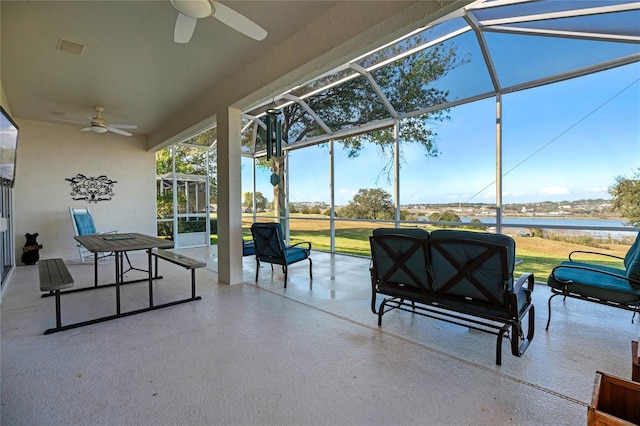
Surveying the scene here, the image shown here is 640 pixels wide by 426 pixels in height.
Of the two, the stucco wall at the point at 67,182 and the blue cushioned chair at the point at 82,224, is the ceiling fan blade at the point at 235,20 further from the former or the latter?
the stucco wall at the point at 67,182

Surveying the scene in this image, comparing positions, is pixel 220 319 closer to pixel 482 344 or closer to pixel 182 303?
pixel 182 303

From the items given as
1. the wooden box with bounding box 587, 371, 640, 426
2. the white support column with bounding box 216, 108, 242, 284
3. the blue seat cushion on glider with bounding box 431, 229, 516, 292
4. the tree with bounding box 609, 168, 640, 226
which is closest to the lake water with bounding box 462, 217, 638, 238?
the tree with bounding box 609, 168, 640, 226

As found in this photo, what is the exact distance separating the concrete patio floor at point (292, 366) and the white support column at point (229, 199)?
0.88 meters

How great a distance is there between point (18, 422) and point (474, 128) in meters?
6.96

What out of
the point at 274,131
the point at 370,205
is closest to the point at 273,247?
the point at 274,131

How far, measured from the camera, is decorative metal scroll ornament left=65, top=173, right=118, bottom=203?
6.42m

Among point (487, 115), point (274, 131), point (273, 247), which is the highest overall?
point (487, 115)

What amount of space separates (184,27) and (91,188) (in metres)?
6.20

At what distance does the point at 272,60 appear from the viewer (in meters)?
3.32

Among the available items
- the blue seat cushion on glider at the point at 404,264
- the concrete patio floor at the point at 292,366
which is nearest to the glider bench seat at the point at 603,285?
the concrete patio floor at the point at 292,366

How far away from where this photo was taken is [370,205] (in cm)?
753

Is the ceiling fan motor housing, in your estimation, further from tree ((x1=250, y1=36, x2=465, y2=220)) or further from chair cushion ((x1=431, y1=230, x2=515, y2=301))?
tree ((x1=250, y1=36, x2=465, y2=220))

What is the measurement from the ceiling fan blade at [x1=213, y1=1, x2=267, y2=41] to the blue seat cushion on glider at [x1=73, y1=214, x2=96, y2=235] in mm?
5593

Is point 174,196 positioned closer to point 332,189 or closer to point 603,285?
point 332,189
